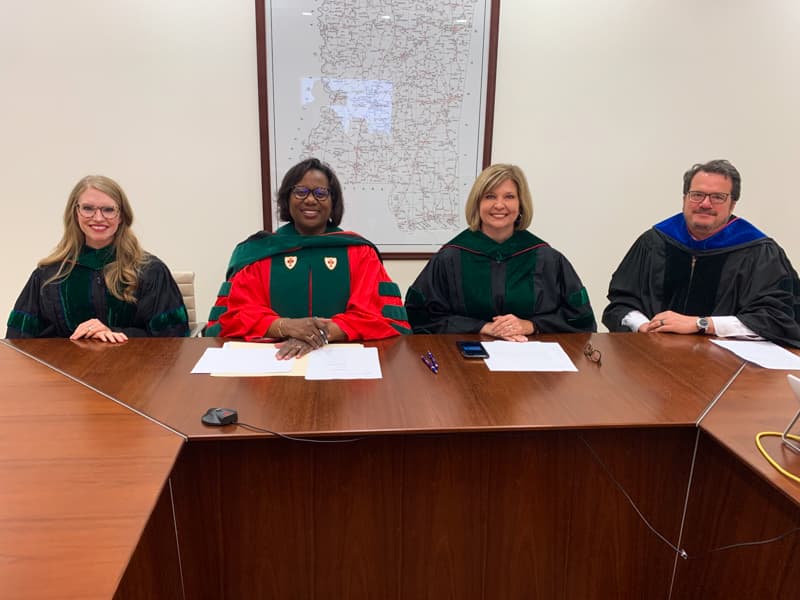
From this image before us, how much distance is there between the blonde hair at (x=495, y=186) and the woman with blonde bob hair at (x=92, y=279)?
1419 millimetres

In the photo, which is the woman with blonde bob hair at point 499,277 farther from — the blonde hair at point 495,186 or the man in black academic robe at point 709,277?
the man in black academic robe at point 709,277

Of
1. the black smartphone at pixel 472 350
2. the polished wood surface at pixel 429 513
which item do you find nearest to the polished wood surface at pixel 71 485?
the polished wood surface at pixel 429 513

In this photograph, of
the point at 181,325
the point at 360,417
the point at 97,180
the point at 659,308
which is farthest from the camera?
the point at 659,308

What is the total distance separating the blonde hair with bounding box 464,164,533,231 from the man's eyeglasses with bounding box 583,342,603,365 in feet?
2.30

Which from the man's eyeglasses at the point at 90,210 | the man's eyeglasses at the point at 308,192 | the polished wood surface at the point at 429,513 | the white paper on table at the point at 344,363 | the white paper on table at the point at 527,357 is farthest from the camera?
the man's eyeglasses at the point at 308,192

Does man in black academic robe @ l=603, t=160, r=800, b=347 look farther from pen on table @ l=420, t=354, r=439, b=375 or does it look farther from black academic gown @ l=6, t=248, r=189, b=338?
black academic gown @ l=6, t=248, r=189, b=338

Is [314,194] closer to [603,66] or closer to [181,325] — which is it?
[181,325]

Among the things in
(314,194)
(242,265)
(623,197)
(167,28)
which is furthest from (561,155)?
(167,28)

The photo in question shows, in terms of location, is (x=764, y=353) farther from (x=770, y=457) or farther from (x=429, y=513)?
(x=429, y=513)

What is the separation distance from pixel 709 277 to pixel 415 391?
160 cm

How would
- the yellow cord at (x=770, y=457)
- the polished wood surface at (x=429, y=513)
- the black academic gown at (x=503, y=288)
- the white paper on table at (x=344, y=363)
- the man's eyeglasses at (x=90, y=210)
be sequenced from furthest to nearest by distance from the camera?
the black academic gown at (x=503, y=288)
the man's eyeglasses at (x=90, y=210)
the white paper on table at (x=344, y=363)
the polished wood surface at (x=429, y=513)
the yellow cord at (x=770, y=457)

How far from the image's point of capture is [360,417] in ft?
4.28

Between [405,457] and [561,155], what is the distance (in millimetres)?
2447

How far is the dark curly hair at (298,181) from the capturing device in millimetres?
2166
